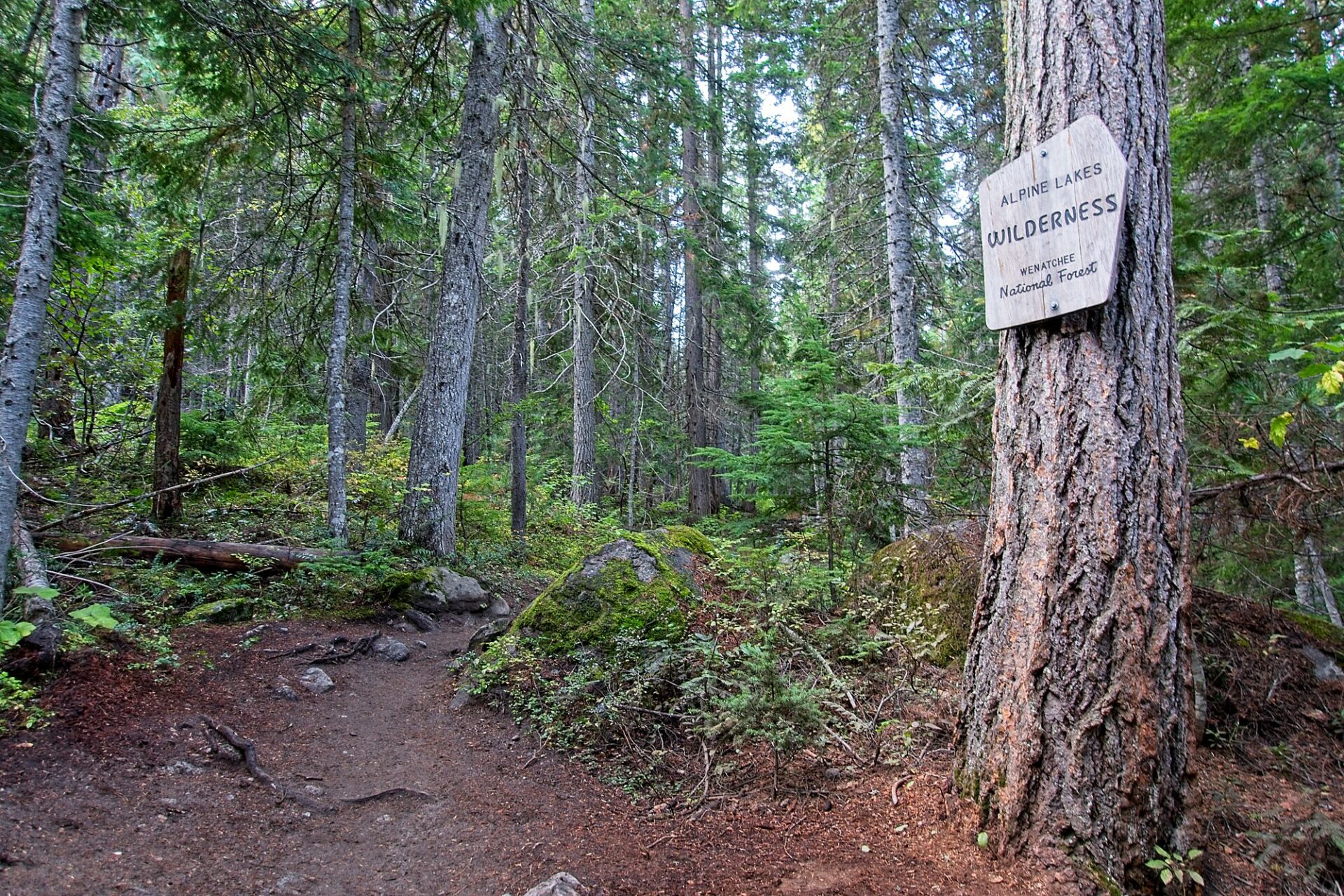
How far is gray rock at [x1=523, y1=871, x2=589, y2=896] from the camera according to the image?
2541 mm

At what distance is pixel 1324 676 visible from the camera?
147 inches

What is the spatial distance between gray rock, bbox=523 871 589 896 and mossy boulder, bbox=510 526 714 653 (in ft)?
6.52

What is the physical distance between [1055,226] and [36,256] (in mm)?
5694

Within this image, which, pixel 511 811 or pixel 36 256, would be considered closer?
pixel 511 811

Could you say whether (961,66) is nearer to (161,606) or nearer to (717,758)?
(717,758)

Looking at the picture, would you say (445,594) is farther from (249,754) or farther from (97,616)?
(97,616)

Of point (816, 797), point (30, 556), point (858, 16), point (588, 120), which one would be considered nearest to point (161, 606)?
point (30, 556)

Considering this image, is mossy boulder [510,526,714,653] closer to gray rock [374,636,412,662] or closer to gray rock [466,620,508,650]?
gray rock [466,620,508,650]

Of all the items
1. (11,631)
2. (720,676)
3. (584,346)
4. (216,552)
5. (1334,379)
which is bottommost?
(720,676)

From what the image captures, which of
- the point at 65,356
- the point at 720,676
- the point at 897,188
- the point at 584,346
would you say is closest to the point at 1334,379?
the point at 720,676

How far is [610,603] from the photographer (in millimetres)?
5188

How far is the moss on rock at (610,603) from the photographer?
4.92m

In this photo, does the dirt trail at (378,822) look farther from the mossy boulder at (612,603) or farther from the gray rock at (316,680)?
the mossy boulder at (612,603)

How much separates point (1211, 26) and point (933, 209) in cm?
501
